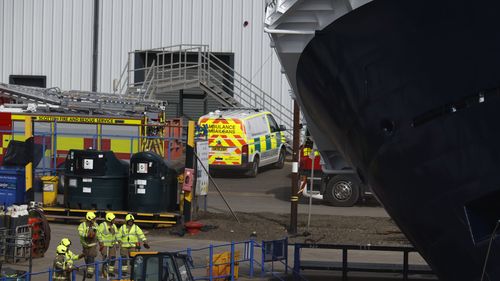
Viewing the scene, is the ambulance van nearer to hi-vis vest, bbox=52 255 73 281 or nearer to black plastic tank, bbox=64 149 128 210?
black plastic tank, bbox=64 149 128 210

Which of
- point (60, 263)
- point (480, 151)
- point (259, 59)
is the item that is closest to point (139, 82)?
point (259, 59)

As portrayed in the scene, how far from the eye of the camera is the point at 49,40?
35.6 m

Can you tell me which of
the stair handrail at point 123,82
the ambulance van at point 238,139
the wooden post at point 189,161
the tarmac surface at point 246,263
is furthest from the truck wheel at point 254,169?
the tarmac surface at point 246,263

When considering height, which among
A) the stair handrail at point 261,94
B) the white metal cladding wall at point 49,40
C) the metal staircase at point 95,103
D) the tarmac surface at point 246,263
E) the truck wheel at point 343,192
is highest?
the white metal cladding wall at point 49,40

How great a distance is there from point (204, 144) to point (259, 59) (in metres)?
14.0

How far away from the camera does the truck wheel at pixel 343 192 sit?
23.7 m

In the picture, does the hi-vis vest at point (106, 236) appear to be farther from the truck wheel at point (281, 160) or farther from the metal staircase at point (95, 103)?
the truck wheel at point (281, 160)

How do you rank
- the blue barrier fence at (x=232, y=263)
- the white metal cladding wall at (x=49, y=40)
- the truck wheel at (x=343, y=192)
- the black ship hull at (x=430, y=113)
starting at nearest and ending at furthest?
the black ship hull at (x=430, y=113) < the blue barrier fence at (x=232, y=263) < the truck wheel at (x=343, y=192) < the white metal cladding wall at (x=49, y=40)

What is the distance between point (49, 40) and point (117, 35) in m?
2.68

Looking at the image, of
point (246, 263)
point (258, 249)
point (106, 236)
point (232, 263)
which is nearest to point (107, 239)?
point (106, 236)

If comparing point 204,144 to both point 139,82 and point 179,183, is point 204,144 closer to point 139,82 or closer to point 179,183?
point 179,183

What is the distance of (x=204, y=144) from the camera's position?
21.1 metres

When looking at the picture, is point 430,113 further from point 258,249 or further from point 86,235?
point 258,249

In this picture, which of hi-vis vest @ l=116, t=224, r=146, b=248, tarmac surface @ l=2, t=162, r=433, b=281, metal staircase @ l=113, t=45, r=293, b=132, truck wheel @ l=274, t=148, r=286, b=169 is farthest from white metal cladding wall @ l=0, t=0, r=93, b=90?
hi-vis vest @ l=116, t=224, r=146, b=248
